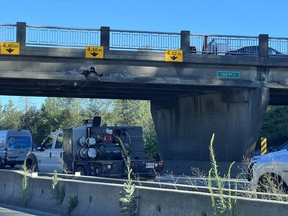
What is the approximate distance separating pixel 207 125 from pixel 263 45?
18.4ft

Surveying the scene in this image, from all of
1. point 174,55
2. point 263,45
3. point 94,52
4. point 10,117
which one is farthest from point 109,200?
point 10,117

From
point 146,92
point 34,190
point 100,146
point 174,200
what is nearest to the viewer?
point 174,200

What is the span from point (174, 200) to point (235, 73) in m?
18.0

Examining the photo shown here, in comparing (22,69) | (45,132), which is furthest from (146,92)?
(45,132)

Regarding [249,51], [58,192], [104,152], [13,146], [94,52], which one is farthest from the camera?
[13,146]

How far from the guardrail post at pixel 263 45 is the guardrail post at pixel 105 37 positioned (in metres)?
7.86

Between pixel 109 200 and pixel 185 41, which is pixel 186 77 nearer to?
pixel 185 41

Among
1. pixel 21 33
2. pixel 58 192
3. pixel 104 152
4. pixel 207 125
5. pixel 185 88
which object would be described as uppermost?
pixel 21 33

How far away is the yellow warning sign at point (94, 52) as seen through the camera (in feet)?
75.6

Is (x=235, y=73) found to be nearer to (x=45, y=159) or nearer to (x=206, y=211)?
(x=45, y=159)

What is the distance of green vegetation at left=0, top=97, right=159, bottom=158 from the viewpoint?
2304 inches

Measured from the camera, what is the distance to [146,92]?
27.8m

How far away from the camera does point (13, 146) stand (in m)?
30.0

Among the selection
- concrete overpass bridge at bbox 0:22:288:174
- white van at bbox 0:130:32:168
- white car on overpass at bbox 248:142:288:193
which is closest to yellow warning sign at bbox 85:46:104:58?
concrete overpass bridge at bbox 0:22:288:174
